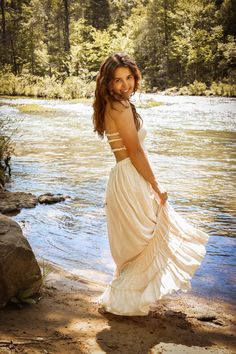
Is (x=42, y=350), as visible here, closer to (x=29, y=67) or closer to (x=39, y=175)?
(x=39, y=175)

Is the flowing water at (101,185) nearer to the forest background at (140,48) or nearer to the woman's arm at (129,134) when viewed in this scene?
the woman's arm at (129,134)

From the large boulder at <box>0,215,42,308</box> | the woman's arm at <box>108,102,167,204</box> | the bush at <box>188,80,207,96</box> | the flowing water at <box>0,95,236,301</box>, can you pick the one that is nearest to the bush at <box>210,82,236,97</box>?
the bush at <box>188,80,207,96</box>

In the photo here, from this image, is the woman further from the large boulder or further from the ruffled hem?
the large boulder

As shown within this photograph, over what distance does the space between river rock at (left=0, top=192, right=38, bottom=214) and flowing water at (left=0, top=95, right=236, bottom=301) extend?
18cm

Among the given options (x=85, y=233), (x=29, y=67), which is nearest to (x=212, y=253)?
(x=85, y=233)

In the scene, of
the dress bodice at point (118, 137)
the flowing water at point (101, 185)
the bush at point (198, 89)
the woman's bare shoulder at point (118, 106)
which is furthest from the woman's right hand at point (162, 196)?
the bush at point (198, 89)

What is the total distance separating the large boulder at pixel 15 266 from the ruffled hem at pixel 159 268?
22.7 inches

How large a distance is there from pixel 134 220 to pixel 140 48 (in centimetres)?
4680

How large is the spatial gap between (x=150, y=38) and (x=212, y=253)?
45013mm

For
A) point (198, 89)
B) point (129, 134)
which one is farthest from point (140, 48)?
point (129, 134)

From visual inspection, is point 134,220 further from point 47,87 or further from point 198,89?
point 198,89

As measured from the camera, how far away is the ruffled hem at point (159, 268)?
295 cm

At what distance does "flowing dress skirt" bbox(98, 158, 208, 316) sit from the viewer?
3018 mm

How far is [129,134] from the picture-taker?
292cm
